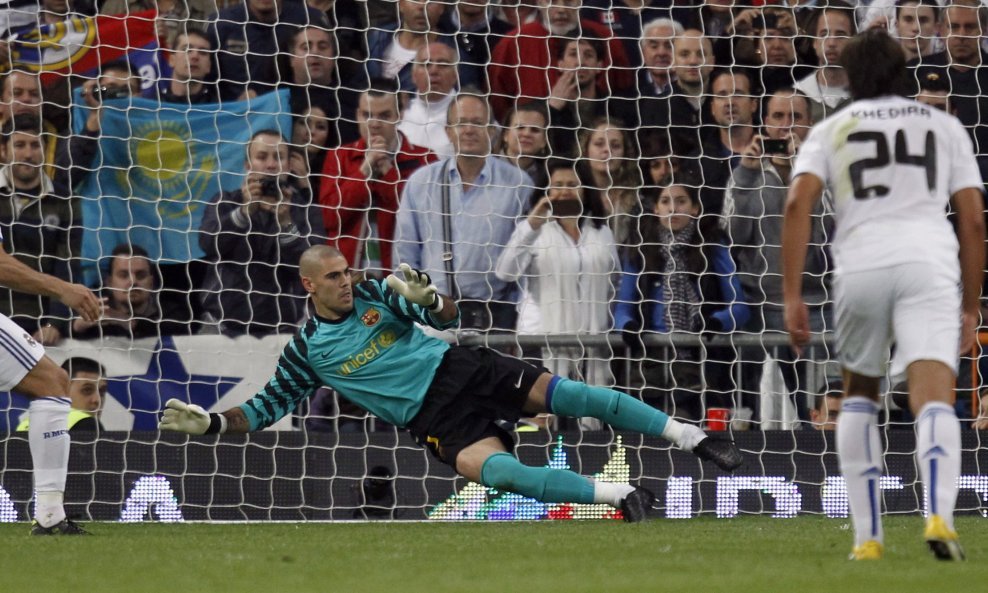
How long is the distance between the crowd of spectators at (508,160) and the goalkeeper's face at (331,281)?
2.02 m

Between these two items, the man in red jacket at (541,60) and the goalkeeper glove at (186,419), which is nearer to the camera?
the goalkeeper glove at (186,419)

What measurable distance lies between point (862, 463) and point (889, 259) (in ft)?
2.09

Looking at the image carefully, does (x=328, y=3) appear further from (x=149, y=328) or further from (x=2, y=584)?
(x=2, y=584)

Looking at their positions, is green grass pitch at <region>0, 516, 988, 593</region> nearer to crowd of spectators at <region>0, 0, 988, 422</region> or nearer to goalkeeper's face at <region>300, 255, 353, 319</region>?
goalkeeper's face at <region>300, 255, 353, 319</region>

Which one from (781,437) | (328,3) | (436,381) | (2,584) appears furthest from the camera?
(328,3)

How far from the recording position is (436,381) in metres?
7.29

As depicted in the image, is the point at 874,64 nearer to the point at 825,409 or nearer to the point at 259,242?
the point at 825,409

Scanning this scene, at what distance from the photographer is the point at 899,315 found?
4535mm

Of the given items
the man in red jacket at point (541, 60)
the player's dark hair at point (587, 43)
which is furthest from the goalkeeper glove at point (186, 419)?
the player's dark hair at point (587, 43)

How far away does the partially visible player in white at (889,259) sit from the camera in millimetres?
4473

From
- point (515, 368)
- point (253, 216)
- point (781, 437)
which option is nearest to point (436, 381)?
point (515, 368)

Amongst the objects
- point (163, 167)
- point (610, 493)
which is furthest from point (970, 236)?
point (163, 167)

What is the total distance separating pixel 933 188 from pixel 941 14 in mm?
5817

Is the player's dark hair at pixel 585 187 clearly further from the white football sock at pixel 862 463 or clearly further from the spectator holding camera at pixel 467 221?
the white football sock at pixel 862 463
